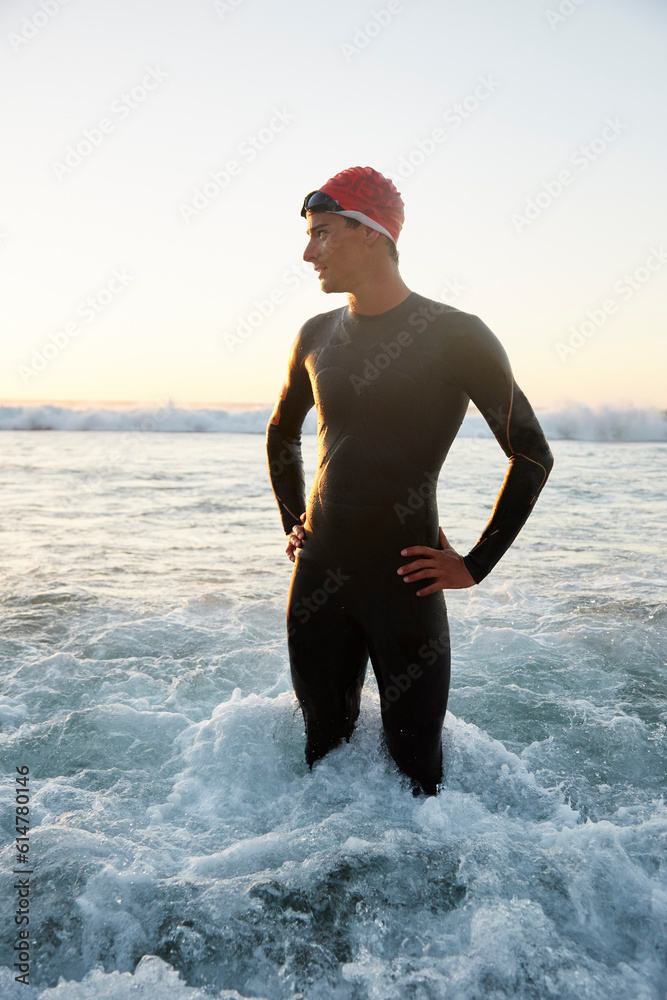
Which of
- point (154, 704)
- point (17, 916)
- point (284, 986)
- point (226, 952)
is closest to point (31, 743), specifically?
point (154, 704)

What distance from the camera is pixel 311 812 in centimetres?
269

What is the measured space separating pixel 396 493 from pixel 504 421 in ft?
1.45

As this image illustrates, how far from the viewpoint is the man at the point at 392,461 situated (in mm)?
2357

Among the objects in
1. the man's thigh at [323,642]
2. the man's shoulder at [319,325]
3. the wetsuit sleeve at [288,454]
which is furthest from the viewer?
the wetsuit sleeve at [288,454]

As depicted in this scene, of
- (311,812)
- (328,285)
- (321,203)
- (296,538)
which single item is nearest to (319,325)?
(328,285)

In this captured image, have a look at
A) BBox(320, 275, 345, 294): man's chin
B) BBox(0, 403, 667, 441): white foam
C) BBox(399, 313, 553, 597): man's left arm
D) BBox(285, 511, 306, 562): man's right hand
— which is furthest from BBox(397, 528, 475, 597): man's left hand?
BBox(0, 403, 667, 441): white foam

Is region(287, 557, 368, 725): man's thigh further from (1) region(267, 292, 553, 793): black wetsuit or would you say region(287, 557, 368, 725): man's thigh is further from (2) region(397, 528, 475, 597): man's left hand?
(2) region(397, 528, 475, 597): man's left hand

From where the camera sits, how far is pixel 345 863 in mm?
2410

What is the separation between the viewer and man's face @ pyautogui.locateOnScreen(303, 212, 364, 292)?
7.96 ft

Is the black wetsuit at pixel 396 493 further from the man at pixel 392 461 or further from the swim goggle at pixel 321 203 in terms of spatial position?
the swim goggle at pixel 321 203

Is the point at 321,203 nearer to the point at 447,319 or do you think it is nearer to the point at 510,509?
the point at 447,319

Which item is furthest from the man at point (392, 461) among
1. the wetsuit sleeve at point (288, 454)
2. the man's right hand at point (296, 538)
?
the wetsuit sleeve at point (288, 454)

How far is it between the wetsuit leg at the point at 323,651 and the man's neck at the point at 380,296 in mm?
967

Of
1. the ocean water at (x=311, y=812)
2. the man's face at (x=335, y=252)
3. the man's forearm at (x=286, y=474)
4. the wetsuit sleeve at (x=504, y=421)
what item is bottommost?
the ocean water at (x=311, y=812)
